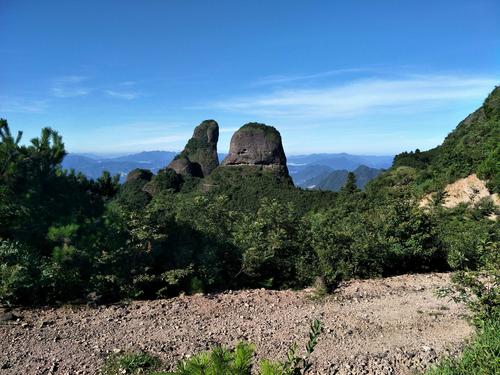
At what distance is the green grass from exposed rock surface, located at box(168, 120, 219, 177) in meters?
76.9

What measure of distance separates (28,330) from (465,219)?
14.8 meters

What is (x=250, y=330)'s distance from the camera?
657 centimetres

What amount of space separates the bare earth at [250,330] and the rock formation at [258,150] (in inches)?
2589

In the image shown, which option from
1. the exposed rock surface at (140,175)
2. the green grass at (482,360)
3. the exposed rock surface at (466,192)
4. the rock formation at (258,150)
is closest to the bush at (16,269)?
the green grass at (482,360)

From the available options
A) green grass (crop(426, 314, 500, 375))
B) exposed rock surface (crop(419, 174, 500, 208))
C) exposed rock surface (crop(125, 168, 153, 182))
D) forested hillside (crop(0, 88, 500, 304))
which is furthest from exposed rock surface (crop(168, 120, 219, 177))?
green grass (crop(426, 314, 500, 375))

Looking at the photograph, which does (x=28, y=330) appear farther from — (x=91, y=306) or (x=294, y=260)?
(x=294, y=260)

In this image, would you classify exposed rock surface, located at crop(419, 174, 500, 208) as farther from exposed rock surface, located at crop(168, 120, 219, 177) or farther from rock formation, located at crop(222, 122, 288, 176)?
exposed rock surface, located at crop(168, 120, 219, 177)

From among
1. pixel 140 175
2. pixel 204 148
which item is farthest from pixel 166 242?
pixel 204 148

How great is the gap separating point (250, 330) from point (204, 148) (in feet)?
276

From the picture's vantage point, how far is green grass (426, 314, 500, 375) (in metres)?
3.96

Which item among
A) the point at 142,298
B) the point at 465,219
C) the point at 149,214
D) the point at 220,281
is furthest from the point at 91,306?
the point at 465,219

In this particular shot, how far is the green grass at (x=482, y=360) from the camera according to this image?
3.96 meters

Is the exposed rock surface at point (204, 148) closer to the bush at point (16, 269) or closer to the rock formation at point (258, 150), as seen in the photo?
the rock formation at point (258, 150)

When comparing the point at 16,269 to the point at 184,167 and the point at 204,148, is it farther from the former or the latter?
the point at 204,148
